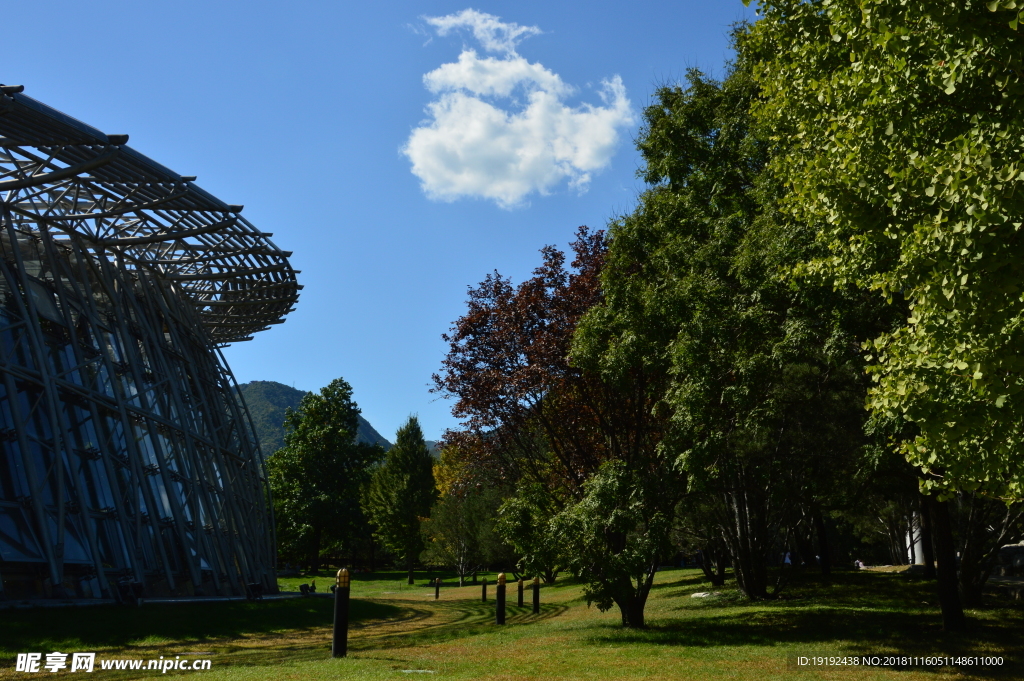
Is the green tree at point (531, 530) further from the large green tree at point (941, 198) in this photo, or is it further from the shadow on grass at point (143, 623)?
the large green tree at point (941, 198)

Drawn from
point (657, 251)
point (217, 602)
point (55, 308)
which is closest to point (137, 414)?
point (55, 308)

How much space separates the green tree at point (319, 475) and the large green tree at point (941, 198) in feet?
165

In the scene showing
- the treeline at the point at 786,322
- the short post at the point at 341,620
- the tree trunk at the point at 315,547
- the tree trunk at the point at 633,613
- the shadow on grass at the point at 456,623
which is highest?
the treeline at the point at 786,322

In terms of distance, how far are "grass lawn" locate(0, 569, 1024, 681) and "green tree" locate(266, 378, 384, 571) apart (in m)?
32.9

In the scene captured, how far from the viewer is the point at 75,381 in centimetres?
2241

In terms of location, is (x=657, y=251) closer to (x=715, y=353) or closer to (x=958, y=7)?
(x=715, y=353)

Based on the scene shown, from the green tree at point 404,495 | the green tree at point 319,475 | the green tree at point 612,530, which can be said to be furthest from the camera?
the green tree at point 404,495

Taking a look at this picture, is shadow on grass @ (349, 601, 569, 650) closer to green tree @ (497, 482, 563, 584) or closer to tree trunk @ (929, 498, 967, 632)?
green tree @ (497, 482, 563, 584)

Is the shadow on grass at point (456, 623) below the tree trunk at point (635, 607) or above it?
below

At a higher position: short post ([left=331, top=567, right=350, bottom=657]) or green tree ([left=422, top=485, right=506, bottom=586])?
short post ([left=331, top=567, right=350, bottom=657])

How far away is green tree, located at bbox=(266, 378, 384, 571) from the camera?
2142 inches

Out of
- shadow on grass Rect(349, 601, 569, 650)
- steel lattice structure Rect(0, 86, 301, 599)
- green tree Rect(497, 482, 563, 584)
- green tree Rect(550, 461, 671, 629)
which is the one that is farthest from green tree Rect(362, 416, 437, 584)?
green tree Rect(550, 461, 671, 629)

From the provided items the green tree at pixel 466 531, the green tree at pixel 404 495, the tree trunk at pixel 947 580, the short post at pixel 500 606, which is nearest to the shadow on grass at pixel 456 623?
the short post at pixel 500 606

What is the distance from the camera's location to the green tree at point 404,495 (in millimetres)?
55344
